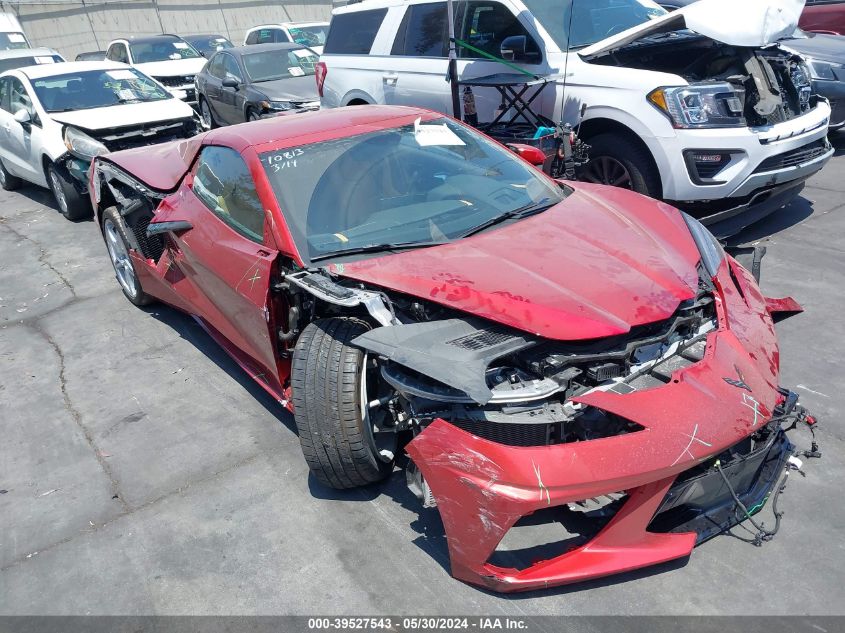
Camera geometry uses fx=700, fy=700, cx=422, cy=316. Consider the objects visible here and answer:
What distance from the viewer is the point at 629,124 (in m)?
5.41

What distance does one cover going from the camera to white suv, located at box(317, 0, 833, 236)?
16.9 feet

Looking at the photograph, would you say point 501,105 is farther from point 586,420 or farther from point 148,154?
point 586,420

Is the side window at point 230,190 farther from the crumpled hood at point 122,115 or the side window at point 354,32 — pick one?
the crumpled hood at point 122,115

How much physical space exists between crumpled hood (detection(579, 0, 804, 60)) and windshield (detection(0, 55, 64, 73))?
11.2 meters

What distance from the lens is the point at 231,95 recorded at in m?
10.2

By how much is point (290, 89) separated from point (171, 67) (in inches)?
201

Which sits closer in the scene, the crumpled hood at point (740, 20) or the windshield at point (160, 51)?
the crumpled hood at point (740, 20)

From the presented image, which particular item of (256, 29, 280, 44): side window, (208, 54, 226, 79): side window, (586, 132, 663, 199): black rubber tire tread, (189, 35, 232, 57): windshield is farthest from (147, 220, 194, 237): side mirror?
(189, 35, 232, 57): windshield

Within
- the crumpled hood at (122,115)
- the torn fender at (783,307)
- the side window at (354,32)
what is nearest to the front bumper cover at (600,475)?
the torn fender at (783,307)

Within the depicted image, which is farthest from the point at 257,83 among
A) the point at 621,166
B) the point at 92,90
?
the point at 621,166

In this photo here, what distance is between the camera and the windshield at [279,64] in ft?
33.6

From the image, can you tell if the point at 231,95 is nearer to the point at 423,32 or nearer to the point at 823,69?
the point at 423,32


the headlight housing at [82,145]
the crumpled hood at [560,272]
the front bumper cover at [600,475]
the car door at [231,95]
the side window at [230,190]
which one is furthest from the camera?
the car door at [231,95]

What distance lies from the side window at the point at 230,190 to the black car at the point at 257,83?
5380 millimetres
